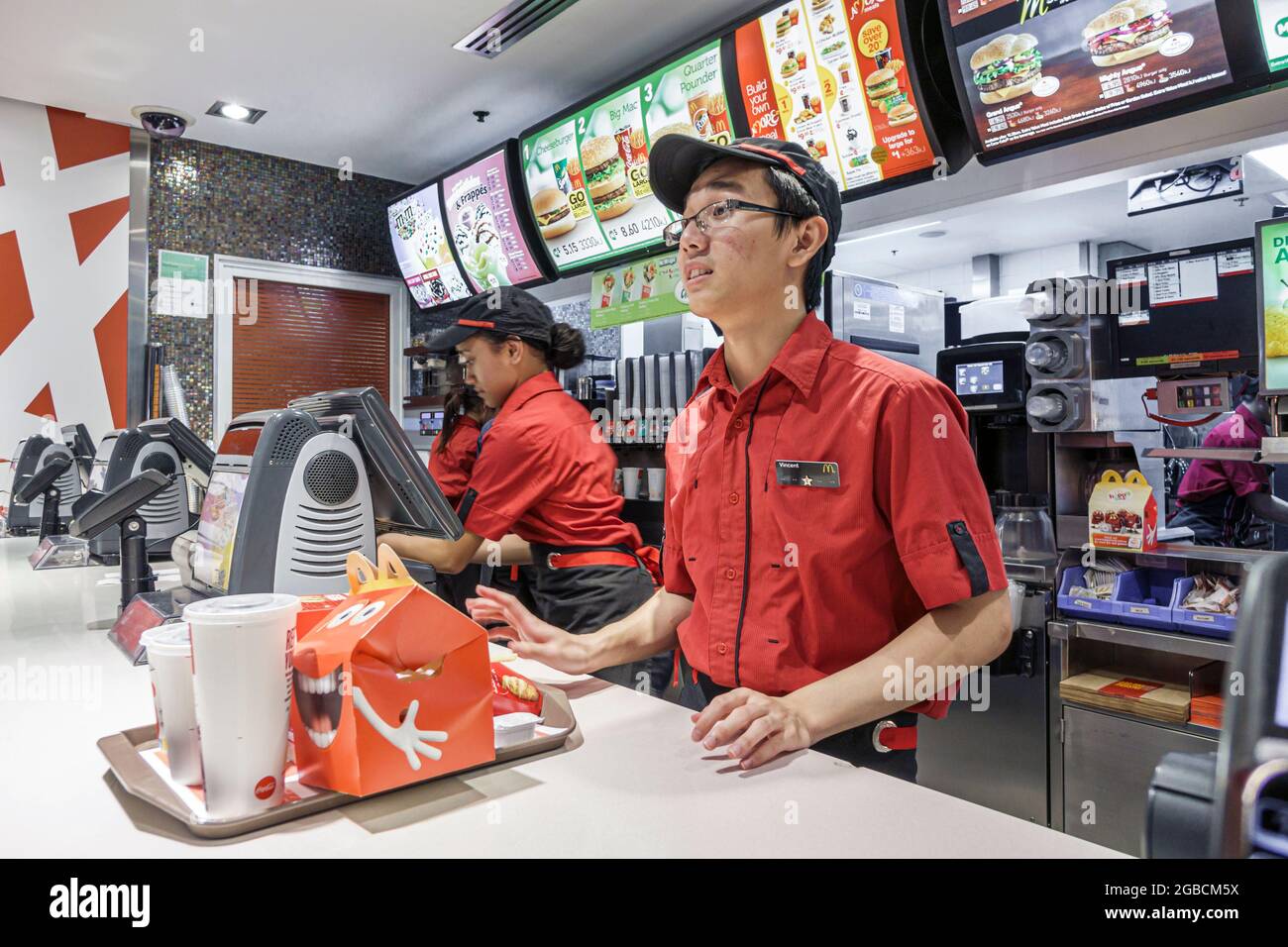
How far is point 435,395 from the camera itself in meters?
5.74

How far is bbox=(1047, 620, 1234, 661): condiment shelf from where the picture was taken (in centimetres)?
252

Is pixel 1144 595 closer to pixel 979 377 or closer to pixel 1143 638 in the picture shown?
pixel 1143 638

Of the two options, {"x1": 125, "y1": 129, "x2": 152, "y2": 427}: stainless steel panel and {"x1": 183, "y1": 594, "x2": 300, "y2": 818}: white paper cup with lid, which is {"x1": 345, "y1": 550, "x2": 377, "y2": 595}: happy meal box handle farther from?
{"x1": 125, "y1": 129, "x2": 152, "y2": 427}: stainless steel panel

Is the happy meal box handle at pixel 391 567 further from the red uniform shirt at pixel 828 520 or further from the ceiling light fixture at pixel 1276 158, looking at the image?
the ceiling light fixture at pixel 1276 158

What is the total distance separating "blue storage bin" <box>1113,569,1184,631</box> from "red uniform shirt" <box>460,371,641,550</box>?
61.3 inches

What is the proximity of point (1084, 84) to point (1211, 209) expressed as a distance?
4.79 m

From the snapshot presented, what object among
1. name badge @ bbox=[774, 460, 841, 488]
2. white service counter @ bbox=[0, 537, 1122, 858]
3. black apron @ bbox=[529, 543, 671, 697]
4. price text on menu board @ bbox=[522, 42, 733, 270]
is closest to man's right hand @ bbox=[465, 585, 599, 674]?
white service counter @ bbox=[0, 537, 1122, 858]

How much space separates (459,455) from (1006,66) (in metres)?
2.38

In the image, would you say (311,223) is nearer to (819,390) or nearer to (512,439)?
(512,439)

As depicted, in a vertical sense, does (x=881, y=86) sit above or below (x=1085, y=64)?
above

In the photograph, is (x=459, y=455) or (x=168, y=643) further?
(x=459, y=455)

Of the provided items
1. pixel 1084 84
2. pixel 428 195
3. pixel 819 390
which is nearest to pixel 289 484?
pixel 819 390

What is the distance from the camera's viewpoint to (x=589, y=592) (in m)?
2.74

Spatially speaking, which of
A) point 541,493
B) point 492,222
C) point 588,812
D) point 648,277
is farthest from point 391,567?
point 492,222
